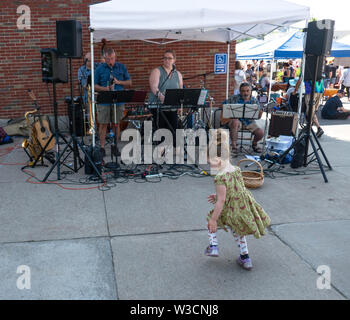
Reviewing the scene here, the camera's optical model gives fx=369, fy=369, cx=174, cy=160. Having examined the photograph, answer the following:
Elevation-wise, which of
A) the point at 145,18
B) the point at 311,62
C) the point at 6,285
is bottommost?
the point at 6,285

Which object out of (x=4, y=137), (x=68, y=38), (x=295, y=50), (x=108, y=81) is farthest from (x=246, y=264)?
(x=295, y=50)

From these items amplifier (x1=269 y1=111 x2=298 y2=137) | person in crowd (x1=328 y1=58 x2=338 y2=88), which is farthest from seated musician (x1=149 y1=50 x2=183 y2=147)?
person in crowd (x1=328 y1=58 x2=338 y2=88)

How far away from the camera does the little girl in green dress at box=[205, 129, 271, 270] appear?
121 inches

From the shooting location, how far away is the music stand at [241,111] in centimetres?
688

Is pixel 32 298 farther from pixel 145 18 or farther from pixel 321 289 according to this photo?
pixel 145 18

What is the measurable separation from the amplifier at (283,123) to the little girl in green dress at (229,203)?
3.90 m

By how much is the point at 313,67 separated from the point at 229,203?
4217mm

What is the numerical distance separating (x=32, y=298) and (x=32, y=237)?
45.3 inches

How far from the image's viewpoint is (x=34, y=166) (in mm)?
6512

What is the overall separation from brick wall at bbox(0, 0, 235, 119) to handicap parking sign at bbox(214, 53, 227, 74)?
13 cm

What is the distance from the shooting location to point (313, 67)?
251 inches

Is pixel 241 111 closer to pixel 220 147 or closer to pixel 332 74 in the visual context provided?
pixel 220 147

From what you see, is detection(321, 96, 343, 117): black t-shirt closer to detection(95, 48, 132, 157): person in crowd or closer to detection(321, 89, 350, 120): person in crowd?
detection(321, 89, 350, 120): person in crowd
